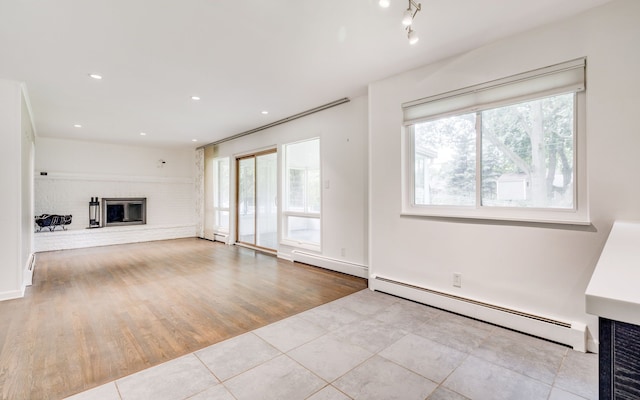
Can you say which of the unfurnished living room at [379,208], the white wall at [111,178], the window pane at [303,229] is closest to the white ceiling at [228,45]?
the unfurnished living room at [379,208]

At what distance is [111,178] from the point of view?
731 centimetres

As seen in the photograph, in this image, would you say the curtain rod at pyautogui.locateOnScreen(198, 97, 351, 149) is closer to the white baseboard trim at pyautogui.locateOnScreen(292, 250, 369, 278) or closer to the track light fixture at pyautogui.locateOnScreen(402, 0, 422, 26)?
the track light fixture at pyautogui.locateOnScreen(402, 0, 422, 26)

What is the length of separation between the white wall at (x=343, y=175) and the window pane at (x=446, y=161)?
0.90 meters

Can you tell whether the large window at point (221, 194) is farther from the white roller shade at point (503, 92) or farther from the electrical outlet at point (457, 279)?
the electrical outlet at point (457, 279)

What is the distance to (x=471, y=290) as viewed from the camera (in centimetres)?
278

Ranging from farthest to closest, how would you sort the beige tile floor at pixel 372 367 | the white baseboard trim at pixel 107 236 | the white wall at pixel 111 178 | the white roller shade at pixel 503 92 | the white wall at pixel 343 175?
the white wall at pixel 111 178 → the white baseboard trim at pixel 107 236 → the white wall at pixel 343 175 → the white roller shade at pixel 503 92 → the beige tile floor at pixel 372 367

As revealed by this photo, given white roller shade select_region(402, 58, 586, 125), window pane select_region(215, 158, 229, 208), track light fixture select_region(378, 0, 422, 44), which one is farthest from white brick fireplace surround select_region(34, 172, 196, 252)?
track light fixture select_region(378, 0, 422, 44)

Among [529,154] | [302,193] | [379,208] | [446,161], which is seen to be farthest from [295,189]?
[529,154]

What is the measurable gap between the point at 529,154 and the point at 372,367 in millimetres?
2144

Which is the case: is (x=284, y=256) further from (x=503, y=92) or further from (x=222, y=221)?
(x=503, y=92)

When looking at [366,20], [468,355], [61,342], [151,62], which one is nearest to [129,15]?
[151,62]

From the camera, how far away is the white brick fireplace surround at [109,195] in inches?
256

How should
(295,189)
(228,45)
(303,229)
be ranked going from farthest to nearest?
(295,189) < (303,229) < (228,45)

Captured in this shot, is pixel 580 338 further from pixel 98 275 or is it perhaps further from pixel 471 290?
pixel 98 275
